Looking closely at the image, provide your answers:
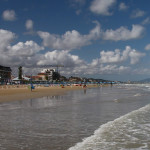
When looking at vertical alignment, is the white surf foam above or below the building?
below

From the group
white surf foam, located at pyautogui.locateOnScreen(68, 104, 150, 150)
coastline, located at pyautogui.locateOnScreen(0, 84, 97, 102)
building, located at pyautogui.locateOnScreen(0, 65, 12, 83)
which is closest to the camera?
white surf foam, located at pyautogui.locateOnScreen(68, 104, 150, 150)

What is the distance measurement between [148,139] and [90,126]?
9.09 ft

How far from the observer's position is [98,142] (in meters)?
6.65

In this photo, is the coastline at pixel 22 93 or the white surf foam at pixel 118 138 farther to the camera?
the coastline at pixel 22 93

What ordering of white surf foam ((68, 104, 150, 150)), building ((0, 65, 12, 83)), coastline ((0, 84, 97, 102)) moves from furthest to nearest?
building ((0, 65, 12, 83))
coastline ((0, 84, 97, 102))
white surf foam ((68, 104, 150, 150))

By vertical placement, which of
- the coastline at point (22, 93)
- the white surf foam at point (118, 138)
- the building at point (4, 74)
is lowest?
the coastline at point (22, 93)

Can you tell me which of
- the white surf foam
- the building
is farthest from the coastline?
the building

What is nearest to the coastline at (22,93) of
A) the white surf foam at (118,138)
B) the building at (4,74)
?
the white surf foam at (118,138)

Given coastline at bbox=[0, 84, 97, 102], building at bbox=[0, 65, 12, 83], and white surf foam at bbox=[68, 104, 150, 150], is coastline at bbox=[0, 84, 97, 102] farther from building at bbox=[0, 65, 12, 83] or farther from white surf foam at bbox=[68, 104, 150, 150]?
building at bbox=[0, 65, 12, 83]

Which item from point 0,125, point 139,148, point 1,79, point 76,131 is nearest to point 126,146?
point 139,148

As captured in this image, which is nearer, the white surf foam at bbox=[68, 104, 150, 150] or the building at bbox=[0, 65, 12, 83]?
the white surf foam at bbox=[68, 104, 150, 150]

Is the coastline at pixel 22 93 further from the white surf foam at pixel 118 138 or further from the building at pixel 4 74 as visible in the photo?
the building at pixel 4 74

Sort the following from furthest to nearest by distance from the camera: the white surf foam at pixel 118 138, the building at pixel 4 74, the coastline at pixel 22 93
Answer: the building at pixel 4 74 < the coastline at pixel 22 93 < the white surf foam at pixel 118 138

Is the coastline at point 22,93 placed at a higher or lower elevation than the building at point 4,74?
lower
